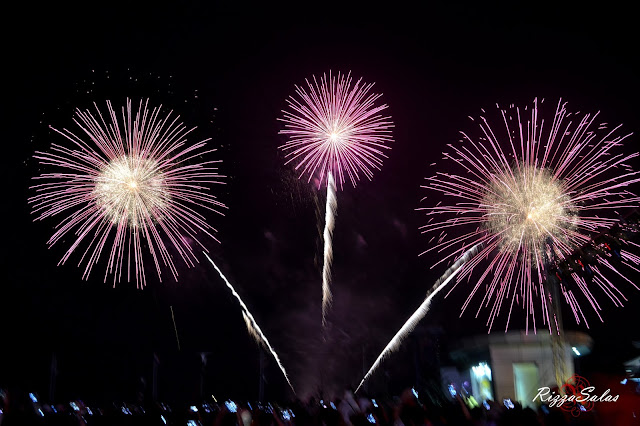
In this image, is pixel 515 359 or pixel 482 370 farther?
pixel 482 370

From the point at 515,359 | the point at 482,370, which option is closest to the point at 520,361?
the point at 515,359

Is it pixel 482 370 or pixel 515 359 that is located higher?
pixel 482 370

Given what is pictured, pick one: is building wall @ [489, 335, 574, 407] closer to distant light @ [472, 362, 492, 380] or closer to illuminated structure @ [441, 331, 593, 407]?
illuminated structure @ [441, 331, 593, 407]

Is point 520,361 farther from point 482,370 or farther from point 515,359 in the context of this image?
point 482,370

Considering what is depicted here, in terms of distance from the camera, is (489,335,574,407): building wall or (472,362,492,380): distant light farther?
(472,362,492,380): distant light

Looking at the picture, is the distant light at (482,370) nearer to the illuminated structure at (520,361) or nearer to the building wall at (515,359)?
the illuminated structure at (520,361)

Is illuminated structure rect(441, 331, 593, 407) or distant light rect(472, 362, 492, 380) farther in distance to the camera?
distant light rect(472, 362, 492, 380)

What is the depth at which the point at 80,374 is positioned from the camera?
5516 cm

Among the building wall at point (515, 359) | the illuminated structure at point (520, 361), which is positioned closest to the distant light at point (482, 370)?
the illuminated structure at point (520, 361)

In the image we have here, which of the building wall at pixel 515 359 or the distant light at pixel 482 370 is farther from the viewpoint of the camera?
the distant light at pixel 482 370

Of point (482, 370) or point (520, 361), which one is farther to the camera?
point (482, 370)

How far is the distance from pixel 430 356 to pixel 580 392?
1046 inches

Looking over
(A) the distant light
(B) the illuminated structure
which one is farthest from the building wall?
(A) the distant light

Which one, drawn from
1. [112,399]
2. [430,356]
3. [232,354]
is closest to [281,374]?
[232,354]
